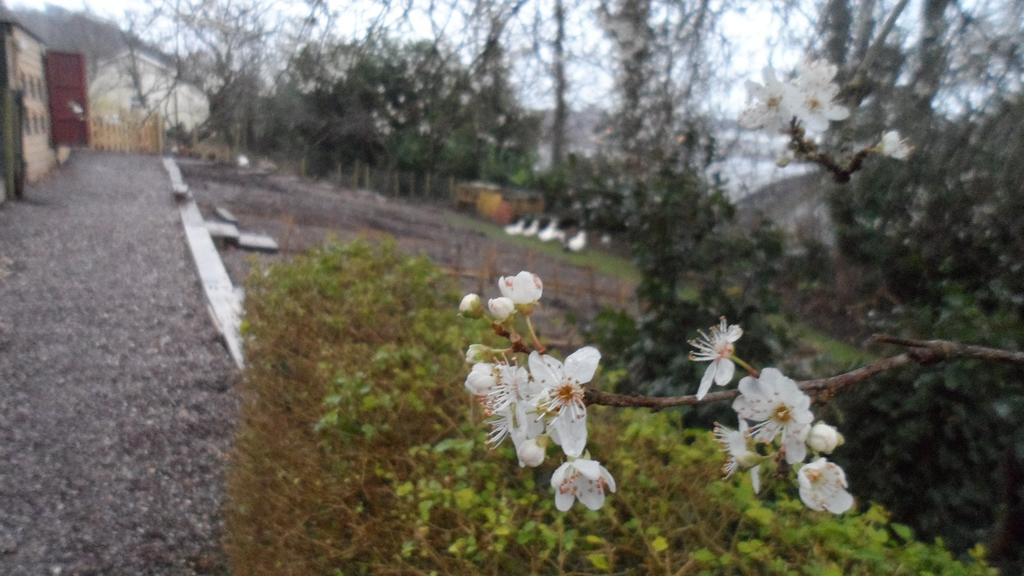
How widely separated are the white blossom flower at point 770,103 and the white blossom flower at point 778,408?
80 cm

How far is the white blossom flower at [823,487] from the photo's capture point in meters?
1.08

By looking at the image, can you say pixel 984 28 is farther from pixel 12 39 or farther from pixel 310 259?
pixel 12 39

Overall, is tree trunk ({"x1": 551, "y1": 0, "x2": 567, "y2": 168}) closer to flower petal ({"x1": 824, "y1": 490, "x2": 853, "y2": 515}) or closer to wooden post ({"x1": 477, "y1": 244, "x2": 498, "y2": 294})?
wooden post ({"x1": 477, "y1": 244, "x2": 498, "y2": 294})

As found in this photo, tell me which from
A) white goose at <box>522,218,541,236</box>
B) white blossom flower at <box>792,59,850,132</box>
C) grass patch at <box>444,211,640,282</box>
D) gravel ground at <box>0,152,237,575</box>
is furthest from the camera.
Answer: white goose at <box>522,218,541,236</box>

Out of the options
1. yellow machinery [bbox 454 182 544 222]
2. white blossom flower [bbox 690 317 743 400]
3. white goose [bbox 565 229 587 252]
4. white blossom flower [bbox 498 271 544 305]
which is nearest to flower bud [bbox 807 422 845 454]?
white blossom flower [bbox 690 317 743 400]

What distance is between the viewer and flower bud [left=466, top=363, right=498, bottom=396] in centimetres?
109

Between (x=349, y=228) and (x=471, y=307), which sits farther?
(x=349, y=228)

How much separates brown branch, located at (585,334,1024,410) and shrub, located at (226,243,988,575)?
2.23 feet

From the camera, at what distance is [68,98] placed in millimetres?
9188

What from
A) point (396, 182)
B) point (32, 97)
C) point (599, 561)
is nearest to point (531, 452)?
point (599, 561)

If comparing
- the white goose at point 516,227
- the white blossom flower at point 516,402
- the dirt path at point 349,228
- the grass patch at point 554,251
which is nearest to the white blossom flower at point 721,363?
the white blossom flower at point 516,402

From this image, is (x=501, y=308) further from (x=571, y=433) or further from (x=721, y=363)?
(x=721, y=363)

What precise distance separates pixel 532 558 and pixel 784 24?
431 centimetres

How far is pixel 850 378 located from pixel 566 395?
0.36 metres
